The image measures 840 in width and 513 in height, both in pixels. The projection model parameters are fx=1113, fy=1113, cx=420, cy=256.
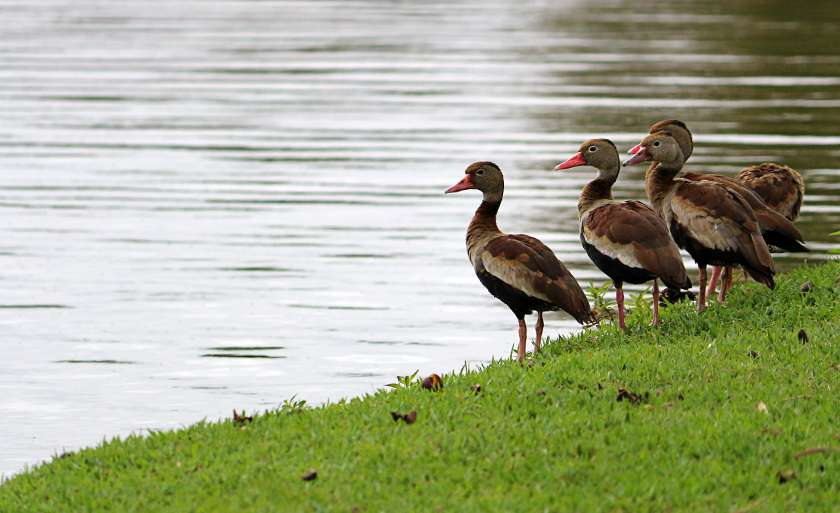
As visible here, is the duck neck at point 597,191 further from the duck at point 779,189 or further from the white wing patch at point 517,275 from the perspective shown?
the duck at point 779,189

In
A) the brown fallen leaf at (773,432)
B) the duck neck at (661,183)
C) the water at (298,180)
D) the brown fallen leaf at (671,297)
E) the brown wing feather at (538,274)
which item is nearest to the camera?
the brown fallen leaf at (773,432)

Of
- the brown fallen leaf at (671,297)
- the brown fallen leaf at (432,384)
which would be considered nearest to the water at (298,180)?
the brown fallen leaf at (671,297)

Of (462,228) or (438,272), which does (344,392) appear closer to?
(438,272)

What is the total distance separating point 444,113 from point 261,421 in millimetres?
20078

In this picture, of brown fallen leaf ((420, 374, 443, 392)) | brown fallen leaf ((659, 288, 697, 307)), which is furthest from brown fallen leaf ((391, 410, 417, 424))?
brown fallen leaf ((659, 288, 697, 307))

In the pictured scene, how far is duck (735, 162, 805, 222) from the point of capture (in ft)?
36.1

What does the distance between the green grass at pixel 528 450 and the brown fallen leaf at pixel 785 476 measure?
19mm

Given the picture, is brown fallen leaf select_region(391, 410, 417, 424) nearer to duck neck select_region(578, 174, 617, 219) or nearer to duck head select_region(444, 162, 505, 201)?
duck head select_region(444, 162, 505, 201)

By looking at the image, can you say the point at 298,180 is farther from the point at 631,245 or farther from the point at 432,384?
the point at 432,384

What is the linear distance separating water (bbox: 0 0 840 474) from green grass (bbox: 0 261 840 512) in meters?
2.04

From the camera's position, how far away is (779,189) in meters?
11.0

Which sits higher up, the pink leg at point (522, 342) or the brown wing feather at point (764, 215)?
the brown wing feather at point (764, 215)

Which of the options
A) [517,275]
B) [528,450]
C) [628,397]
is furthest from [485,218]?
[528,450]

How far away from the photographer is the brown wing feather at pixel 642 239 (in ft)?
29.0
